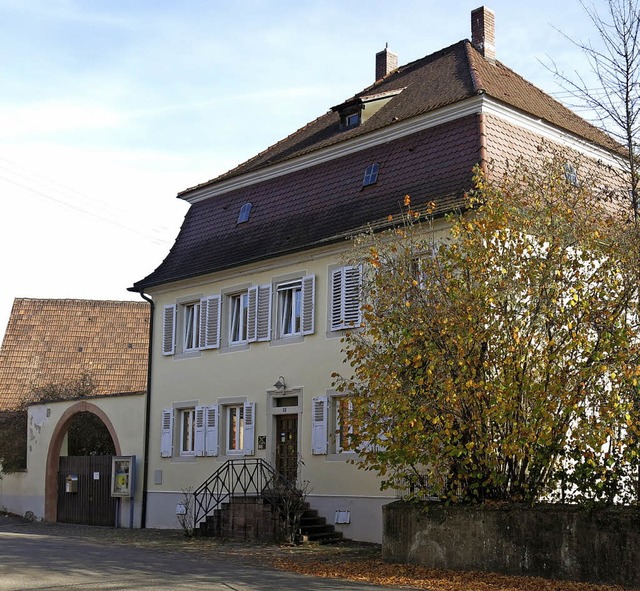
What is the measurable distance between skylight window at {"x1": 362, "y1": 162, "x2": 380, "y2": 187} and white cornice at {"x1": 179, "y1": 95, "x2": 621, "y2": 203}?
0.55m

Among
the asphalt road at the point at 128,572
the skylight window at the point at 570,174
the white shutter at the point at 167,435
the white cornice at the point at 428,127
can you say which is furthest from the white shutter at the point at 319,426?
the skylight window at the point at 570,174

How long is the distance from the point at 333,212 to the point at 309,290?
1.77m

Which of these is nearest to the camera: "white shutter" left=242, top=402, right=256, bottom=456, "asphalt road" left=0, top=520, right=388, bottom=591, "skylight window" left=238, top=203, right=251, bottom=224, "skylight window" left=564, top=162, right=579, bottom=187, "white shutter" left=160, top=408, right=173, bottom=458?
"asphalt road" left=0, top=520, right=388, bottom=591

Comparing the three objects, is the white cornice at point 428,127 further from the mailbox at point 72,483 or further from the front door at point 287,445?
the mailbox at point 72,483

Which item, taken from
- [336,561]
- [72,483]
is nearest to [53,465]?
[72,483]

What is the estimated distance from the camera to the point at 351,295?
68.8 feet

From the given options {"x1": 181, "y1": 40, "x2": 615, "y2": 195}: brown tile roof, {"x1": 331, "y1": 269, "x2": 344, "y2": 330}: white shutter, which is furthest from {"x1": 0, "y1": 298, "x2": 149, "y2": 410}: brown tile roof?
{"x1": 331, "y1": 269, "x2": 344, "y2": 330}: white shutter

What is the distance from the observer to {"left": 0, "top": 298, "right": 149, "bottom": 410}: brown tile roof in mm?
38094

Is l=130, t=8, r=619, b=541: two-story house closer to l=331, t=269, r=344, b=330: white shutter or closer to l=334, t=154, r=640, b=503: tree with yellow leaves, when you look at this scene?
l=331, t=269, r=344, b=330: white shutter

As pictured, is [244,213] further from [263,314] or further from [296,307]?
[296,307]

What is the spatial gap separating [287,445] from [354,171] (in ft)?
20.4

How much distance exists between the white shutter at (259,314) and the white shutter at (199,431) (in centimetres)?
238

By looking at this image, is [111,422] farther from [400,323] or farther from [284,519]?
[400,323]

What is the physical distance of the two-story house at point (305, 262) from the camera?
20.4 m
